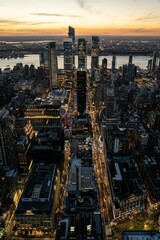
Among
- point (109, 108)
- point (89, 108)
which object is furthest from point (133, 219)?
point (89, 108)

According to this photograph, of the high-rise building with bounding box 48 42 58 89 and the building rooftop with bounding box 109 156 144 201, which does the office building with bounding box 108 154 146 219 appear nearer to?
the building rooftop with bounding box 109 156 144 201

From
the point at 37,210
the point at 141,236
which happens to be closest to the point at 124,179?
the point at 141,236

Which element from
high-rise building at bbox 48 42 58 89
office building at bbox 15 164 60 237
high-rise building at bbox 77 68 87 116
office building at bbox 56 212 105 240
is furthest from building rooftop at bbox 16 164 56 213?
high-rise building at bbox 48 42 58 89

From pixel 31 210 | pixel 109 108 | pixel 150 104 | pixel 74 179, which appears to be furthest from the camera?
pixel 150 104

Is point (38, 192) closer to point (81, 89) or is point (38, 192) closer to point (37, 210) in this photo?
point (37, 210)

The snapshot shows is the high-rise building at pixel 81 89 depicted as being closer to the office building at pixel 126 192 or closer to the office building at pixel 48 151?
the office building at pixel 48 151

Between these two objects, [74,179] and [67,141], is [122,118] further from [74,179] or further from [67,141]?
[74,179]

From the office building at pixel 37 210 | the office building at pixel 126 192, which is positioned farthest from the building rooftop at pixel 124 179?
the office building at pixel 37 210

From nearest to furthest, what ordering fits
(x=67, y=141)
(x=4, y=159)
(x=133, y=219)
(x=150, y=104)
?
(x=133, y=219), (x=4, y=159), (x=67, y=141), (x=150, y=104)
